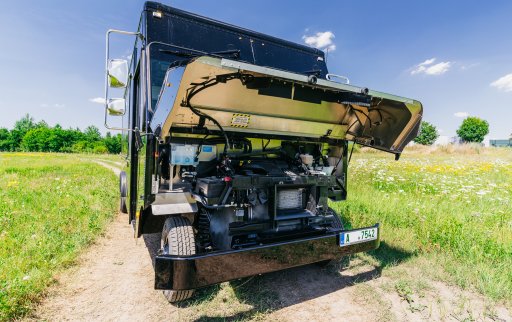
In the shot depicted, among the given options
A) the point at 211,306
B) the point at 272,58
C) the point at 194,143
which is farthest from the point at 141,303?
the point at 272,58

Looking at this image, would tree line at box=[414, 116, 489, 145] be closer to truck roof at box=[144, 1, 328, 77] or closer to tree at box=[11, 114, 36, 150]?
truck roof at box=[144, 1, 328, 77]

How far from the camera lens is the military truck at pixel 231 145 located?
241 cm

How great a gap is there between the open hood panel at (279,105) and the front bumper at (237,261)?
1131 mm

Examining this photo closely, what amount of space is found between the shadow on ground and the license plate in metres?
0.59

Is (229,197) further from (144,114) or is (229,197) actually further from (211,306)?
(144,114)

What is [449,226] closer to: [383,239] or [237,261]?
[383,239]

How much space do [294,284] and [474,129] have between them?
68.6 meters

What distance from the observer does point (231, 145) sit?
3.37 m

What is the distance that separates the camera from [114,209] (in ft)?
22.3

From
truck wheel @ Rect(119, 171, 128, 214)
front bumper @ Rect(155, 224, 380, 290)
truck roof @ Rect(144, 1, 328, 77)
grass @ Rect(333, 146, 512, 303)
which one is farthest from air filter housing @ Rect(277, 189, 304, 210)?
truck wheel @ Rect(119, 171, 128, 214)

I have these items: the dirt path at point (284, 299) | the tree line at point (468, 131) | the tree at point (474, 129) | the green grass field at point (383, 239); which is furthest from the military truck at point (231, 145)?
the tree at point (474, 129)

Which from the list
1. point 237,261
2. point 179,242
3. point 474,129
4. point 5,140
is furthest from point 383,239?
point 5,140

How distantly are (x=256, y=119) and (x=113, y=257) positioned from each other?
2824 mm

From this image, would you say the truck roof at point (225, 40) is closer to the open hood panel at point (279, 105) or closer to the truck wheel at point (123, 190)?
the open hood panel at point (279, 105)
